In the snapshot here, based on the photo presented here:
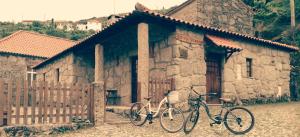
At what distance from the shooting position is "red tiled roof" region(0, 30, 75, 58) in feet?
64.4

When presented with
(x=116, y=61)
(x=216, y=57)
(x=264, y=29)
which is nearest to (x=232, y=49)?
(x=216, y=57)

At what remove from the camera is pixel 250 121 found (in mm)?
6379

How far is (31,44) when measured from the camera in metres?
21.5

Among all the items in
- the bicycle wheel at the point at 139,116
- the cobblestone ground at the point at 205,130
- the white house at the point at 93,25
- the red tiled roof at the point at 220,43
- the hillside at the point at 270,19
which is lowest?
the cobblestone ground at the point at 205,130

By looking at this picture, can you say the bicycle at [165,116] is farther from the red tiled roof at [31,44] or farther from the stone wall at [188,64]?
the red tiled roof at [31,44]

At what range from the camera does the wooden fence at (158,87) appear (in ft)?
29.2

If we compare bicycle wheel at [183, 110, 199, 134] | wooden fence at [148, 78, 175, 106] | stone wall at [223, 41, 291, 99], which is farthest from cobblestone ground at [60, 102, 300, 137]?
stone wall at [223, 41, 291, 99]

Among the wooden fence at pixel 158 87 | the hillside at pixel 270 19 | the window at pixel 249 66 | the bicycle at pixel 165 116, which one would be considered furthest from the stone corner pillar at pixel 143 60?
the hillside at pixel 270 19

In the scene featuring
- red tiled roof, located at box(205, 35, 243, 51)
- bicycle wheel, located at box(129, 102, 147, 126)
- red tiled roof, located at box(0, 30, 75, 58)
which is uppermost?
red tiled roof, located at box(0, 30, 75, 58)

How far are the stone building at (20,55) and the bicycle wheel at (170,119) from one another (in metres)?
11.9

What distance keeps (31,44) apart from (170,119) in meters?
17.3

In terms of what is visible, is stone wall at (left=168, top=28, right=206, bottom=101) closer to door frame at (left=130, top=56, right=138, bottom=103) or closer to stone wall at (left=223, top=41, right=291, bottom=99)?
stone wall at (left=223, top=41, right=291, bottom=99)

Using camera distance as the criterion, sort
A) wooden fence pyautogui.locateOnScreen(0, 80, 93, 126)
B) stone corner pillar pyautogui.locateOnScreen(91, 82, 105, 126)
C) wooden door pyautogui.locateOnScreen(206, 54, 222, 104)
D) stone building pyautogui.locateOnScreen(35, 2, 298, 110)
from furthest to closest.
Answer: wooden door pyautogui.locateOnScreen(206, 54, 222, 104) → stone building pyautogui.locateOnScreen(35, 2, 298, 110) → stone corner pillar pyautogui.locateOnScreen(91, 82, 105, 126) → wooden fence pyautogui.locateOnScreen(0, 80, 93, 126)

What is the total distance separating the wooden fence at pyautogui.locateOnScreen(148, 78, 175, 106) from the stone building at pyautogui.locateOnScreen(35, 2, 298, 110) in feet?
0.64
